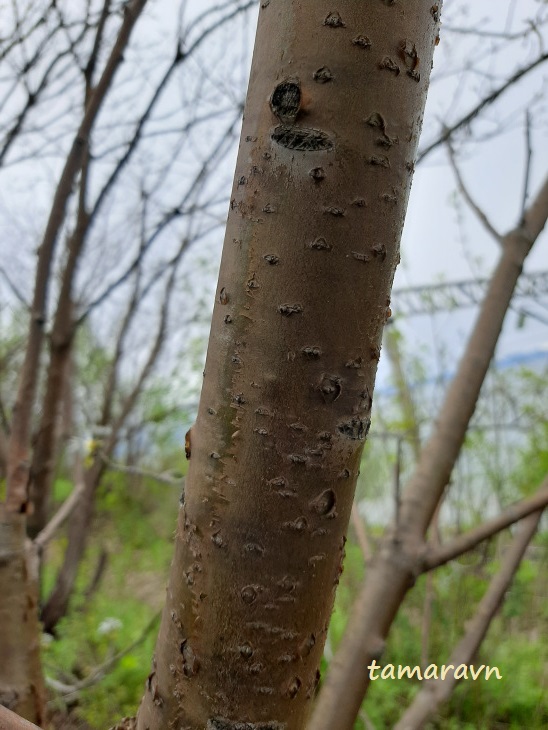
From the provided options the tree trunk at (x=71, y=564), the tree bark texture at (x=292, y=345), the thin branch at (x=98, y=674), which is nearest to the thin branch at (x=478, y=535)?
the tree bark texture at (x=292, y=345)

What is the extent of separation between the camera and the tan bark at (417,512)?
68 cm

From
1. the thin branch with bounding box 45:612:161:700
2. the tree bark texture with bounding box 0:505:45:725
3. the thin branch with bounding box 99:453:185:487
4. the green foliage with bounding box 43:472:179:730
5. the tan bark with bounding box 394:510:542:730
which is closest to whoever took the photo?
the tree bark texture with bounding box 0:505:45:725

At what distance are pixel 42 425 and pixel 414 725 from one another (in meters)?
0.84

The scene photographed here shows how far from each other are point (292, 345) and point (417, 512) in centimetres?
54

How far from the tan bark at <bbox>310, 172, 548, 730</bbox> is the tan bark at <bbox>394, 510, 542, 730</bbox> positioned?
144 millimetres

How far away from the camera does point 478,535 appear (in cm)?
68

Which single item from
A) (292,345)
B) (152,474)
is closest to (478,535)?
(292,345)

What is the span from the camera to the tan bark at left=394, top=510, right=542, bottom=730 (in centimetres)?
79

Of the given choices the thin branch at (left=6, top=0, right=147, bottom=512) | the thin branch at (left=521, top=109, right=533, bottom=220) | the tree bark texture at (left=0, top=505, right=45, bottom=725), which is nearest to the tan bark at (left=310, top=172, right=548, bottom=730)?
the thin branch at (left=521, top=109, right=533, bottom=220)

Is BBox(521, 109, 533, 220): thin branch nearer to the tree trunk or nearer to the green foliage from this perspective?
the green foliage

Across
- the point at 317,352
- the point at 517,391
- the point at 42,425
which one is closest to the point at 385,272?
the point at 317,352

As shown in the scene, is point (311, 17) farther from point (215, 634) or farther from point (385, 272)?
point (215, 634)

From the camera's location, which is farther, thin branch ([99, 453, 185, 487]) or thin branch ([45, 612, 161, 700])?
thin branch ([99, 453, 185, 487])

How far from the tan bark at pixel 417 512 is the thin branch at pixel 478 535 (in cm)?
2
